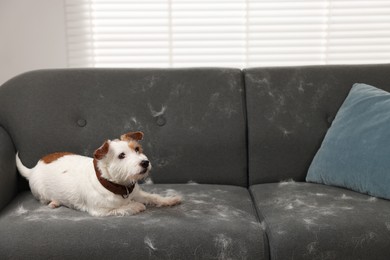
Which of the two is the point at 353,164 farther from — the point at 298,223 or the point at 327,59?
the point at 327,59

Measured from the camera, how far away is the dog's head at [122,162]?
151cm

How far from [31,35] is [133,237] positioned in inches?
60.6

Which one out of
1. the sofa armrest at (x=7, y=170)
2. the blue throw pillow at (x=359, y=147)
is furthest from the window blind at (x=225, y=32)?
the sofa armrest at (x=7, y=170)

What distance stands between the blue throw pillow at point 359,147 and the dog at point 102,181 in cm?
62

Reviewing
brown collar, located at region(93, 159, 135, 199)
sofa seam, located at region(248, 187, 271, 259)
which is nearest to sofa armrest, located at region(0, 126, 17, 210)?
brown collar, located at region(93, 159, 135, 199)

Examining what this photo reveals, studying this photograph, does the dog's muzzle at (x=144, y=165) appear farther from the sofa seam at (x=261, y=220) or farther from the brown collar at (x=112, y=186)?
the sofa seam at (x=261, y=220)

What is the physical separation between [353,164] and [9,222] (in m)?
1.23

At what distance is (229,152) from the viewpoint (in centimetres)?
196

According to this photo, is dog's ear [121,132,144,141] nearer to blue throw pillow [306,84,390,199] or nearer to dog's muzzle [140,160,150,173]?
dog's muzzle [140,160,150,173]

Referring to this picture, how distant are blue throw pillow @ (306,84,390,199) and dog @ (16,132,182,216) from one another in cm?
62

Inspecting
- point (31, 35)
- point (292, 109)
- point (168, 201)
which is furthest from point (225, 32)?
point (168, 201)

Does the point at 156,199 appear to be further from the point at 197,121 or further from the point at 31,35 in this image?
the point at 31,35

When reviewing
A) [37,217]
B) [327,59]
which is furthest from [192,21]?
[37,217]

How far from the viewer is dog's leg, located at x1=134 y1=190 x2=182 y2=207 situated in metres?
1.65
